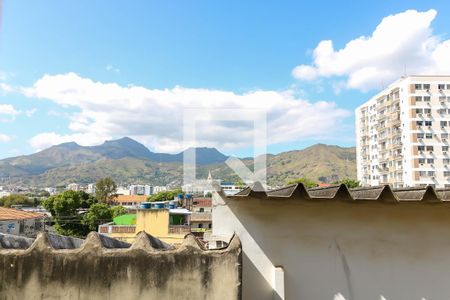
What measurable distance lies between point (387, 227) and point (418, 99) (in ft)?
177

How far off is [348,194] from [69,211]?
45.2 meters

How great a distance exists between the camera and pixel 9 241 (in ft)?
8.80

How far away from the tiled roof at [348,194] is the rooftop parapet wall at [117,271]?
1.90 ft

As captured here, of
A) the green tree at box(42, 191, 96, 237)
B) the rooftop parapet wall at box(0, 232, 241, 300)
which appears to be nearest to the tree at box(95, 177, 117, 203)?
the green tree at box(42, 191, 96, 237)

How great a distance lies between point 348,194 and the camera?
297 cm

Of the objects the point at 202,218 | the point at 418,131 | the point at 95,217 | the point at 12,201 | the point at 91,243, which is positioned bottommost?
the point at 12,201

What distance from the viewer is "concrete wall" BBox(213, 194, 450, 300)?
10.2 feet

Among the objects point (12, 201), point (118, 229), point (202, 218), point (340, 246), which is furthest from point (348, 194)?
point (12, 201)

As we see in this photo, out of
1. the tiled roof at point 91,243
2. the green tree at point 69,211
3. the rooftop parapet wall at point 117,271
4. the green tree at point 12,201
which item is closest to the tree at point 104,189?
the green tree at point 12,201

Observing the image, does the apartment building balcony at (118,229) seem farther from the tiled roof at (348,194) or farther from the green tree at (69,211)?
the green tree at (69,211)

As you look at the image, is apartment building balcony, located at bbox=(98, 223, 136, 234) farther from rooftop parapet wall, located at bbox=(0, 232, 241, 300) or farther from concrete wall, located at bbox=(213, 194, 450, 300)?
rooftop parapet wall, located at bbox=(0, 232, 241, 300)

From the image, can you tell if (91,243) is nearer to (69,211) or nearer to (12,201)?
(69,211)

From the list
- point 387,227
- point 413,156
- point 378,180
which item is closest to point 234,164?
point 387,227

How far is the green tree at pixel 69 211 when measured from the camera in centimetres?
3856
